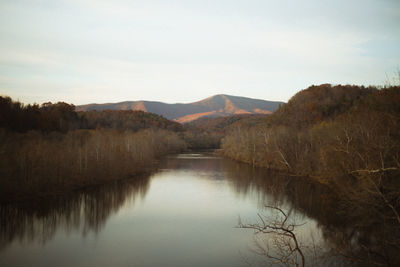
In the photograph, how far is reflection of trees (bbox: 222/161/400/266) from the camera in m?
12.5

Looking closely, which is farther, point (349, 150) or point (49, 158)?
point (49, 158)

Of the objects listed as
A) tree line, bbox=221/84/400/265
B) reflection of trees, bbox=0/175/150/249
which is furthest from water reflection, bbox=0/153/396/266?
tree line, bbox=221/84/400/265

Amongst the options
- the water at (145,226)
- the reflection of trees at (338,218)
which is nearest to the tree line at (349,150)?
the reflection of trees at (338,218)

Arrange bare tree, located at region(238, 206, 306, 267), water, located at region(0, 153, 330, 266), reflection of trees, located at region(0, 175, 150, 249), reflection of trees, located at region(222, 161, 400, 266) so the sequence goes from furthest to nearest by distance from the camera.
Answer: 1. reflection of trees, located at region(0, 175, 150, 249)
2. water, located at region(0, 153, 330, 266)
3. reflection of trees, located at region(222, 161, 400, 266)
4. bare tree, located at region(238, 206, 306, 267)

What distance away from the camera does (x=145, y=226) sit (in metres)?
17.5

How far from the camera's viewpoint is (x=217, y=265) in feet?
39.7

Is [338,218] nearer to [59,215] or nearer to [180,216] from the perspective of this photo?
[180,216]

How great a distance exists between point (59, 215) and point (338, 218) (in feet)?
55.1

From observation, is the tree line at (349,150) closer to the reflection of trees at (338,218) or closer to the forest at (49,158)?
the reflection of trees at (338,218)

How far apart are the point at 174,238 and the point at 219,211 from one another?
257 inches

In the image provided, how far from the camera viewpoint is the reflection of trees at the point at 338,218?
40.9 ft

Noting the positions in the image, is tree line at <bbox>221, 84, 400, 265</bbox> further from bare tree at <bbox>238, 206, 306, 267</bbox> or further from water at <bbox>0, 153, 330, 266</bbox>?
water at <bbox>0, 153, 330, 266</bbox>

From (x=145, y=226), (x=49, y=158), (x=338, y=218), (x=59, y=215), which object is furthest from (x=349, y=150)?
(x=49, y=158)

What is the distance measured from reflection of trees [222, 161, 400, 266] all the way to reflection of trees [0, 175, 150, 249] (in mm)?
10488
